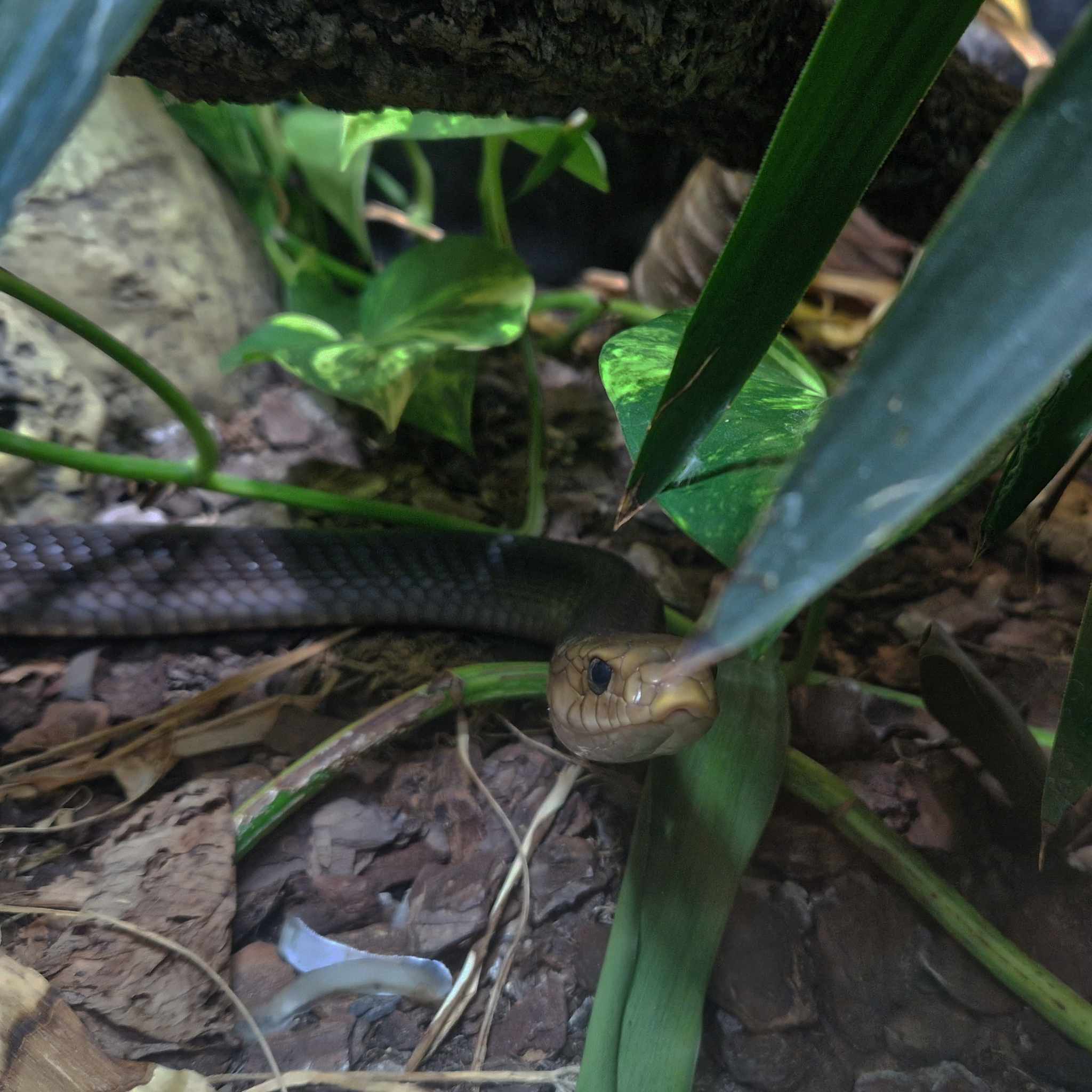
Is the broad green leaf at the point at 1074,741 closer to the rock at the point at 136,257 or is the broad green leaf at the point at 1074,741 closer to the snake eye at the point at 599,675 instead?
the snake eye at the point at 599,675

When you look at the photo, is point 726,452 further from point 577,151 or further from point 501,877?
point 577,151

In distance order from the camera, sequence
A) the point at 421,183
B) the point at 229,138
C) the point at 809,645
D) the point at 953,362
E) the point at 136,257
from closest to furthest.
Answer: the point at 953,362
the point at 809,645
the point at 136,257
the point at 229,138
the point at 421,183

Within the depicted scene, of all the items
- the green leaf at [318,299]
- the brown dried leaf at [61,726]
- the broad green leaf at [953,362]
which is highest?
the broad green leaf at [953,362]

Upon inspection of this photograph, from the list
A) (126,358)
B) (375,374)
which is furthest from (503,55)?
(126,358)

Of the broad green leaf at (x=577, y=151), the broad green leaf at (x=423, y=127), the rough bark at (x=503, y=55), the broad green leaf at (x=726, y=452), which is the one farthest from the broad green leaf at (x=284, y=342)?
the broad green leaf at (x=726, y=452)

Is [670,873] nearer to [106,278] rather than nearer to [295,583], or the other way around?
[295,583]

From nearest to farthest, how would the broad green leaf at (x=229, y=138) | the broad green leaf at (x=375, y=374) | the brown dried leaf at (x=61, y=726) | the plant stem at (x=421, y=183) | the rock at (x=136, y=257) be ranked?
the brown dried leaf at (x=61, y=726), the broad green leaf at (x=375, y=374), the rock at (x=136, y=257), the broad green leaf at (x=229, y=138), the plant stem at (x=421, y=183)

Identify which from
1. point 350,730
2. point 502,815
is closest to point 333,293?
point 350,730
